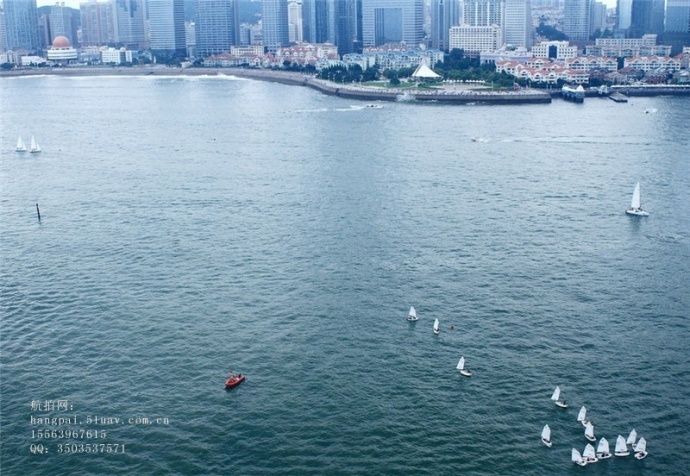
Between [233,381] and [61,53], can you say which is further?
[61,53]

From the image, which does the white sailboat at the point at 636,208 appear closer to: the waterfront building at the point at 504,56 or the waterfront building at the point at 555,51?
the waterfront building at the point at 504,56

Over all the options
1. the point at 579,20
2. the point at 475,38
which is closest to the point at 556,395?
the point at 475,38

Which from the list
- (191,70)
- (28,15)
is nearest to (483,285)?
(191,70)

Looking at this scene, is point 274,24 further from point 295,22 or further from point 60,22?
point 60,22

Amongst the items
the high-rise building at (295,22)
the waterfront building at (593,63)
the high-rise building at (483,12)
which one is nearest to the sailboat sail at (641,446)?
the waterfront building at (593,63)

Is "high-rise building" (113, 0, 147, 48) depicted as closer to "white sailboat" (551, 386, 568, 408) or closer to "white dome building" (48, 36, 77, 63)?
"white dome building" (48, 36, 77, 63)

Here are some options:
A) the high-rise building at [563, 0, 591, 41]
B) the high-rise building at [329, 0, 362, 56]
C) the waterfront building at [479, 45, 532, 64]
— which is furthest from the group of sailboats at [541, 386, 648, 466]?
the high-rise building at [563, 0, 591, 41]
